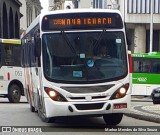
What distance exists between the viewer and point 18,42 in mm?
25422

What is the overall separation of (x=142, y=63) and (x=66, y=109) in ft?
72.7

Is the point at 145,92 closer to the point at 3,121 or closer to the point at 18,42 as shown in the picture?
the point at 18,42

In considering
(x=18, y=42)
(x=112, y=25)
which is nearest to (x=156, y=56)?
(x=18, y=42)

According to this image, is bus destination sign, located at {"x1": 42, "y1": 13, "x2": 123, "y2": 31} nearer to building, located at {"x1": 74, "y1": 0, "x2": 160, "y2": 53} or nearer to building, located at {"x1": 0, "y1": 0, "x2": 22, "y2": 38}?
building, located at {"x1": 74, "y1": 0, "x2": 160, "y2": 53}

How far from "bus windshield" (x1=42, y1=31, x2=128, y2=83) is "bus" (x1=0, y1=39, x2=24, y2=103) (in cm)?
1183

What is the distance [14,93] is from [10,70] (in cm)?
122

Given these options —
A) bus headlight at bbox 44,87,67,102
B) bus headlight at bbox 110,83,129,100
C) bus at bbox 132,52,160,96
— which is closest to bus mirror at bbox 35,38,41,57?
bus headlight at bbox 44,87,67,102

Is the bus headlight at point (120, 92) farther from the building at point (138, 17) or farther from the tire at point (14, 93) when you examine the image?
the building at point (138, 17)

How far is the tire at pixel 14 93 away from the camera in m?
25.0

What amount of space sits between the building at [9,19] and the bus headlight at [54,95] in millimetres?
49953

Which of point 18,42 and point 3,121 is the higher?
point 18,42

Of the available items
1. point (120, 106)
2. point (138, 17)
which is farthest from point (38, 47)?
point (138, 17)

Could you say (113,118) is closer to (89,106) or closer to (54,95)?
(89,106)

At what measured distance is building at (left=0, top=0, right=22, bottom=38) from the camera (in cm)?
6499
